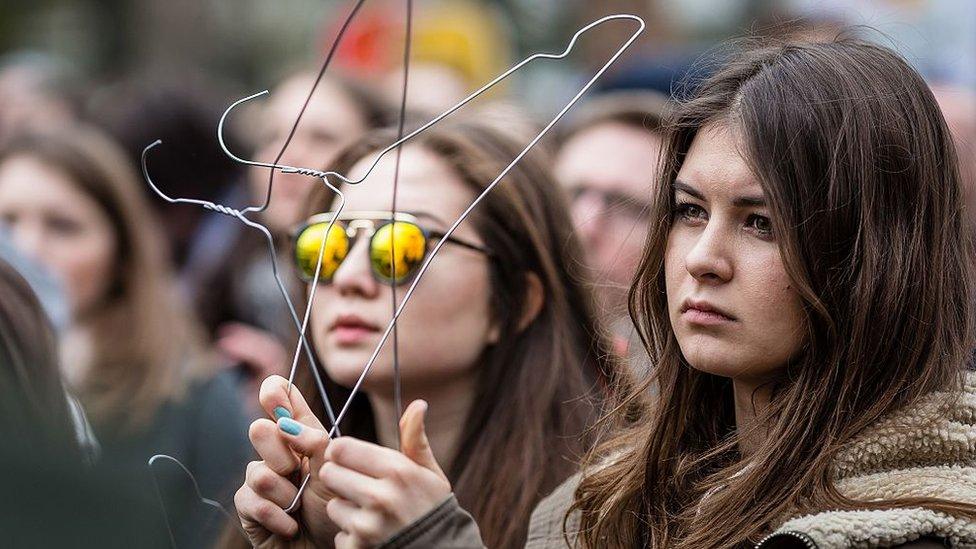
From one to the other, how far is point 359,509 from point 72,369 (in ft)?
10.3

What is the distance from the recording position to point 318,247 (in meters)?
3.42

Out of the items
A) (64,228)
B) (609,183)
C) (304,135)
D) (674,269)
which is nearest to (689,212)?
(674,269)

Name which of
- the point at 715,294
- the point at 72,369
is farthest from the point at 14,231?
the point at 715,294

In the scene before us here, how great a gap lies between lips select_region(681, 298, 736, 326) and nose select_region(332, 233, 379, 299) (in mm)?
1063

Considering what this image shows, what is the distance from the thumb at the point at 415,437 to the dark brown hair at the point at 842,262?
0.55 m

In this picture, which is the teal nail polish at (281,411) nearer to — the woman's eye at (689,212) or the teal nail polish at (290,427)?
the teal nail polish at (290,427)

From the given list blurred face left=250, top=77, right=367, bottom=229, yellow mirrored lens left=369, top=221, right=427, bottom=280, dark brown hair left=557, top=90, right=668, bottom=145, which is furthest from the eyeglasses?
blurred face left=250, top=77, right=367, bottom=229

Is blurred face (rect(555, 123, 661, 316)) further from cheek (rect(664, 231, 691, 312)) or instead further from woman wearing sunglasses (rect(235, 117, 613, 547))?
cheek (rect(664, 231, 691, 312))

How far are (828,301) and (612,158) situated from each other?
2.93 meters

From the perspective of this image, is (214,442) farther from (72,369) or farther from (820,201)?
(820,201)

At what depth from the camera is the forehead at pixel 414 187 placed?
3516mm

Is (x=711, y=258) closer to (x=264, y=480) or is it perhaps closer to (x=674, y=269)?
(x=674, y=269)

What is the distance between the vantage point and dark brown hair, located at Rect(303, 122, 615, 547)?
347 cm

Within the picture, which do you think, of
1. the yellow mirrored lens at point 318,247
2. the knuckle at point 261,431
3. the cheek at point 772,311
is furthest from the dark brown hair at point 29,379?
the cheek at point 772,311
